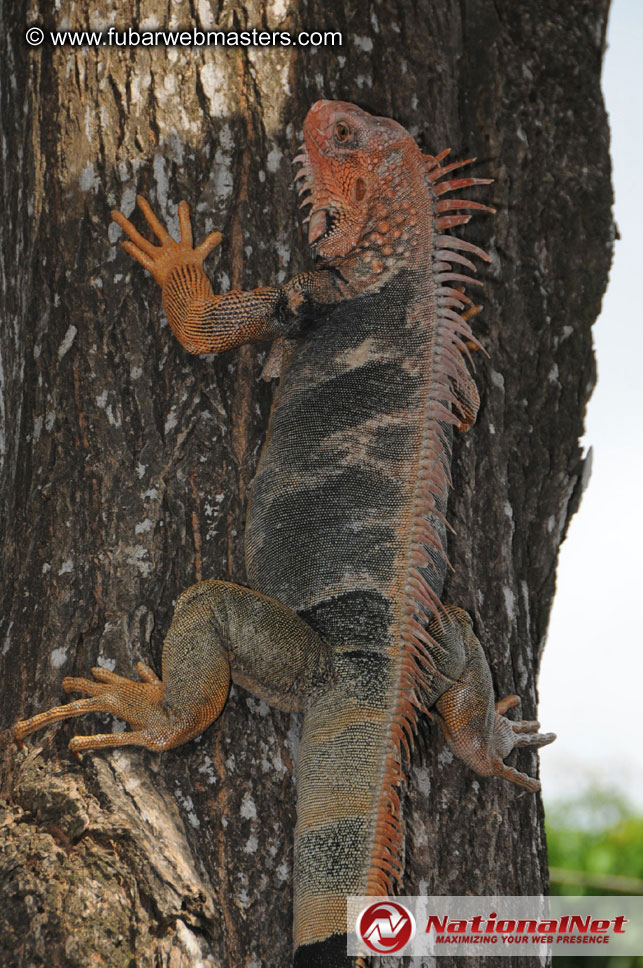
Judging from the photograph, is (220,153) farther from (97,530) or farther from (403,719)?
(403,719)

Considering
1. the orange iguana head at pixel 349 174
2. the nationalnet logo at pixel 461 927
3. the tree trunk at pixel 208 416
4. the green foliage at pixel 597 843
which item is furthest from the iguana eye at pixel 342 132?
the green foliage at pixel 597 843

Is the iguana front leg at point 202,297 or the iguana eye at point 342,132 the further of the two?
the iguana eye at point 342,132

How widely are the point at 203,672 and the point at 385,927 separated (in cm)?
98

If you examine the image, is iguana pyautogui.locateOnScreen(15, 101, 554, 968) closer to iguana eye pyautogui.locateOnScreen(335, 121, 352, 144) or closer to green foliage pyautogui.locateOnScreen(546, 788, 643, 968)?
iguana eye pyautogui.locateOnScreen(335, 121, 352, 144)

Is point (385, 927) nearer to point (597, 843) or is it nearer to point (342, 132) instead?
point (342, 132)

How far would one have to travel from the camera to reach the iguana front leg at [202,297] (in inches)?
139

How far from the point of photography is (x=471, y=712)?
359 cm

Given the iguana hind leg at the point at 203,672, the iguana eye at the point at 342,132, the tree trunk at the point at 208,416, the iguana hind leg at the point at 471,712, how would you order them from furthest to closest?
the iguana eye at the point at 342,132
the iguana hind leg at the point at 471,712
the iguana hind leg at the point at 203,672
the tree trunk at the point at 208,416

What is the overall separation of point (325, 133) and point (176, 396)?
44.4 inches

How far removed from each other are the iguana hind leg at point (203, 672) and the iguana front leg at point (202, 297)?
92cm

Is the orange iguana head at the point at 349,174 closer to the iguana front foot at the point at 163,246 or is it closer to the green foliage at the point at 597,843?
the iguana front foot at the point at 163,246

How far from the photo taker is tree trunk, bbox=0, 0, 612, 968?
307 centimetres

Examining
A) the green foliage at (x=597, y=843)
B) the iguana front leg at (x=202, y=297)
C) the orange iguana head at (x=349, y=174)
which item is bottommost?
the green foliage at (x=597, y=843)

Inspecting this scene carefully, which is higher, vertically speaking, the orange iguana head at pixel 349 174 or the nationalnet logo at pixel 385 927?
the orange iguana head at pixel 349 174
